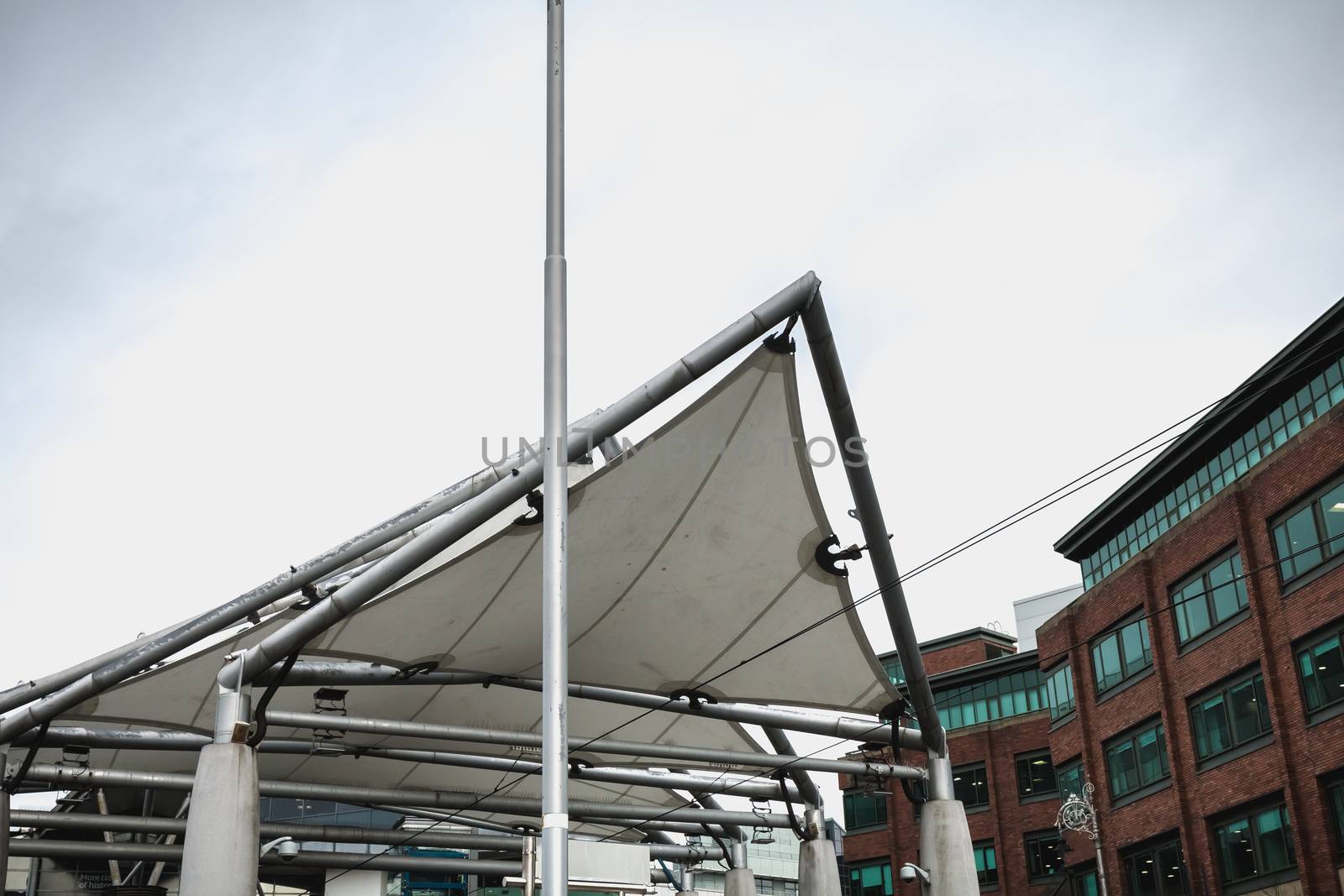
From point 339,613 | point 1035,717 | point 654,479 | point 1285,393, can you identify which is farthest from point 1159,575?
point 339,613

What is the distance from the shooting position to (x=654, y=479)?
1683 centimetres

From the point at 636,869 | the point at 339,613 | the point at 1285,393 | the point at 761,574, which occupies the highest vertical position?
the point at 1285,393

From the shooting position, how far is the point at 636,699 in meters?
21.7

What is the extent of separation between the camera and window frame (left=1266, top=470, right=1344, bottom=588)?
34.5m

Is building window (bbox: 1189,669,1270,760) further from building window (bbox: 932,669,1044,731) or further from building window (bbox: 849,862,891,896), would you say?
building window (bbox: 849,862,891,896)

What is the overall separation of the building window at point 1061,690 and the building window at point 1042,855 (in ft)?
30.1

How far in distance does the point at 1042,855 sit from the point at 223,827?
175 ft

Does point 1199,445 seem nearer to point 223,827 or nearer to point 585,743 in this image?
point 585,743

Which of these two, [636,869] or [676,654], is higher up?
[676,654]

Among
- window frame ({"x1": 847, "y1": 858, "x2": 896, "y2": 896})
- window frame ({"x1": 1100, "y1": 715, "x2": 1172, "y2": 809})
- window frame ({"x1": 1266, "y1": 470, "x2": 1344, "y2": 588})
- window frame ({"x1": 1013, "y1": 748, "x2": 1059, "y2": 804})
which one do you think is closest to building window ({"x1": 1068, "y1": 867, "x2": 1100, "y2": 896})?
window frame ({"x1": 1100, "y1": 715, "x2": 1172, "y2": 809})

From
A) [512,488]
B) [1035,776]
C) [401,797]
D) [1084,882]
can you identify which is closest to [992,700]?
[1035,776]

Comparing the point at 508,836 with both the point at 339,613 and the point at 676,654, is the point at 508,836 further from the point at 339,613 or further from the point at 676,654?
the point at 339,613

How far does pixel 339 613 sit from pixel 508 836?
2105 cm

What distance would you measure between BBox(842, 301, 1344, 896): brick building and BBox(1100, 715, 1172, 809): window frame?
76 mm
